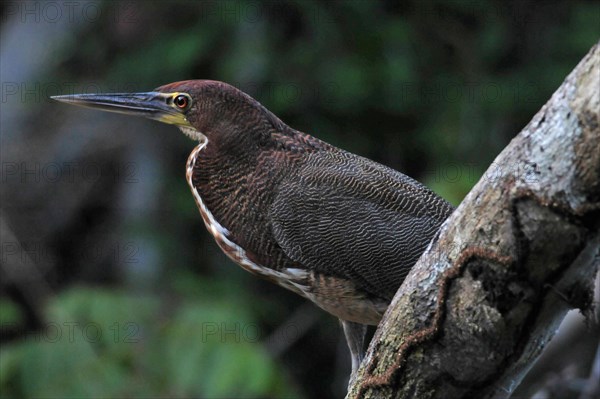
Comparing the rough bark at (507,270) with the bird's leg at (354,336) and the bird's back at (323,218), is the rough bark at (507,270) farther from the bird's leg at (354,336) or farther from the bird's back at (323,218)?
the bird's leg at (354,336)

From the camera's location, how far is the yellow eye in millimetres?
2781

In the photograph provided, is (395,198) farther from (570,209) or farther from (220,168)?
(570,209)

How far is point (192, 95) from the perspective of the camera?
278cm

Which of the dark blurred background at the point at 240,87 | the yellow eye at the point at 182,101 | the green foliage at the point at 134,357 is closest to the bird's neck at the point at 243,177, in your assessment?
the yellow eye at the point at 182,101

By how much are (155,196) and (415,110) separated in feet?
4.75

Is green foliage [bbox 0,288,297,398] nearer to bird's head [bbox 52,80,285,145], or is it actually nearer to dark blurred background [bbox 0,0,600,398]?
dark blurred background [bbox 0,0,600,398]

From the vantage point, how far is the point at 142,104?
9.33 ft

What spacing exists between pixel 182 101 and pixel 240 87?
2208 mm

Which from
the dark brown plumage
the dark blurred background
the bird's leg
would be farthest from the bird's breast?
the dark blurred background

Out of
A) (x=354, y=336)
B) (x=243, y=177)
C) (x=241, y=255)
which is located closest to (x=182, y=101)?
(x=243, y=177)

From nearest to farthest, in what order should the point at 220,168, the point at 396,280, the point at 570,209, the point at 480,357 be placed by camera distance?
the point at 570,209 → the point at 480,357 → the point at 396,280 → the point at 220,168

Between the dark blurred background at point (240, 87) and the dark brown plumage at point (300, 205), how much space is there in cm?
188

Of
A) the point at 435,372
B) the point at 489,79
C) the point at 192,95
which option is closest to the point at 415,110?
the point at 489,79

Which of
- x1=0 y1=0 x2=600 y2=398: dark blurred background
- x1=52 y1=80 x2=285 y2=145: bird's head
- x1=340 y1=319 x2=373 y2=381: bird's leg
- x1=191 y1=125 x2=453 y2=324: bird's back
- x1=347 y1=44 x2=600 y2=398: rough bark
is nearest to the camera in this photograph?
x1=347 y1=44 x2=600 y2=398: rough bark
